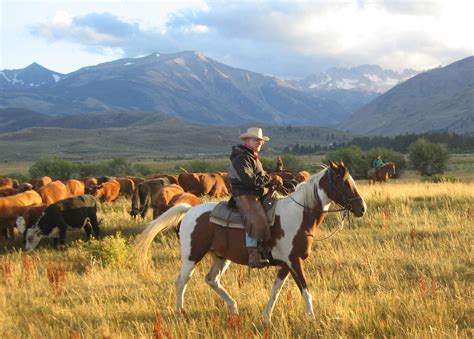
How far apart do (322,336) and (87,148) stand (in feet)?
561

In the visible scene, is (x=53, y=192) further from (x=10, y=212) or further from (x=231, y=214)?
(x=231, y=214)

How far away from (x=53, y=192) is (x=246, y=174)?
15.6 meters

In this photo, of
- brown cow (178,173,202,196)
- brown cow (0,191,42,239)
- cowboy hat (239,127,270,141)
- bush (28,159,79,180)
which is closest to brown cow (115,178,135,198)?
brown cow (178,173,202,196)

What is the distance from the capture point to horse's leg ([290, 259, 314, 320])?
6215 mm

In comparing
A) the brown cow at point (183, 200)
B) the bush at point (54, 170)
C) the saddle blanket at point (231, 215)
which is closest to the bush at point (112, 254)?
the brown cow at point (183, 200)

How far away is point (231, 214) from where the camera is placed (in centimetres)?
704

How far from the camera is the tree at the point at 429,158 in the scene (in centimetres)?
5047

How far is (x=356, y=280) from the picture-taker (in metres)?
8.27

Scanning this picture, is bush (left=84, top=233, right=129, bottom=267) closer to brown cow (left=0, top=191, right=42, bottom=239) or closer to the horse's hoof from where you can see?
the horse's hoof

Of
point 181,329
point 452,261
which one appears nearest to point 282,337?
point 181,329

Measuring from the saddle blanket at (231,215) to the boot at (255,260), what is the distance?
1.34 ft

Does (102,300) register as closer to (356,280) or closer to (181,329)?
(181,329)

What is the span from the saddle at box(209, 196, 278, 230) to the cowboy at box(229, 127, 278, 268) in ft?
0.45

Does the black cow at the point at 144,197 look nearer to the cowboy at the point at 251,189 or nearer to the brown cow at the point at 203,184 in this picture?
the brown cow at the point at 203,184
